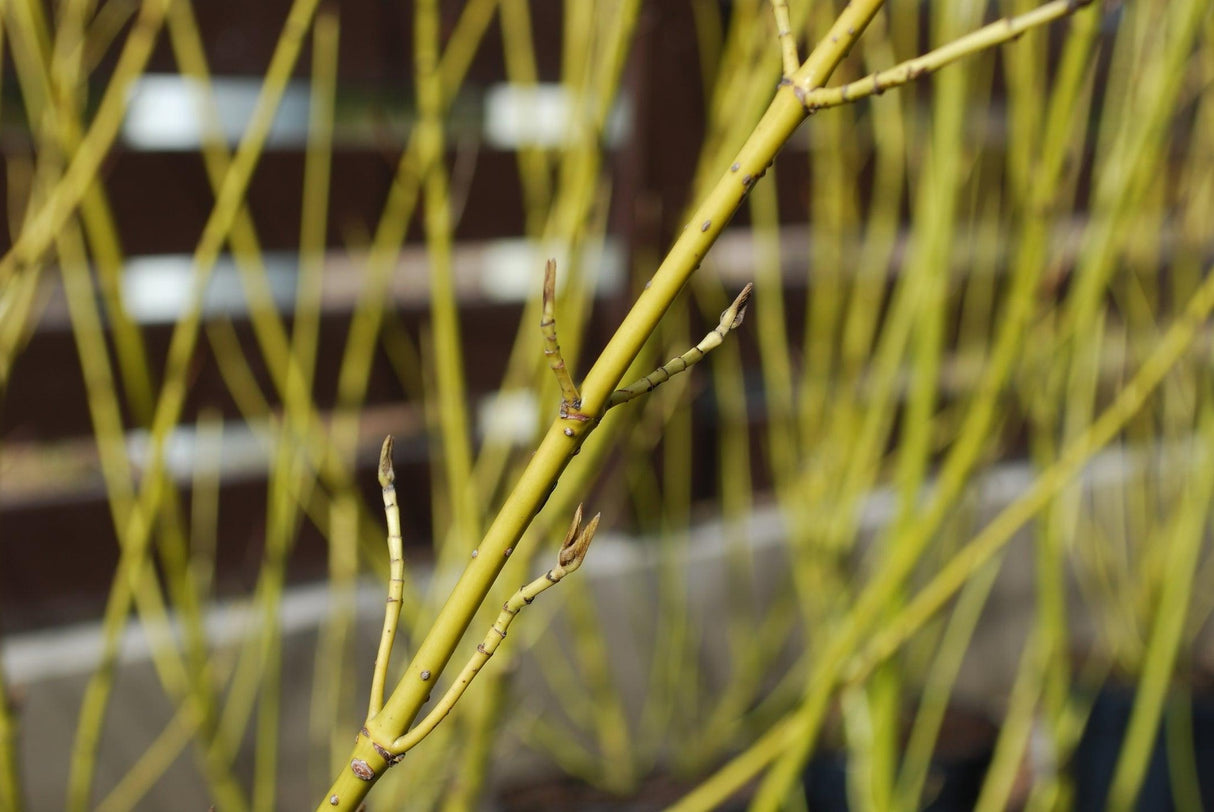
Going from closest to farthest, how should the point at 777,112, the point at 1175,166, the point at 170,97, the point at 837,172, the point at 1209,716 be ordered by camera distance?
the point at 777,112, the point at 837,172, the point at 170,97, the point at 1209,716, the point at 1175,166

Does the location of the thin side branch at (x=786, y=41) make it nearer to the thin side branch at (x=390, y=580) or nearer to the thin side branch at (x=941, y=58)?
the thin side branch at (x=941, y=58)

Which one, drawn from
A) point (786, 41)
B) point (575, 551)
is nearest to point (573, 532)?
point (575, 551)

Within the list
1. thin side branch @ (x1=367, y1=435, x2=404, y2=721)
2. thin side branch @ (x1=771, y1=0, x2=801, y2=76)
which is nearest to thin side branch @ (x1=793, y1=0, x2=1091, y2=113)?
thin side branch @ (x1=771, y1=0, x2=801, y2=76)

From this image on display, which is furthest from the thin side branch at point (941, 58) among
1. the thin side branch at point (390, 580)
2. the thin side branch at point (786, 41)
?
the thin side branch at point (390, 580)

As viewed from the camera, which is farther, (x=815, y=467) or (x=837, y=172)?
(x=815, y=467)

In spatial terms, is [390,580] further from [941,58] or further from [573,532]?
[941,58]

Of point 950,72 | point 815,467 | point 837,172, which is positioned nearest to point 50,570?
point 815,467

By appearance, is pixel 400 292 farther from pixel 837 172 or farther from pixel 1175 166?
pixel 1175 166
